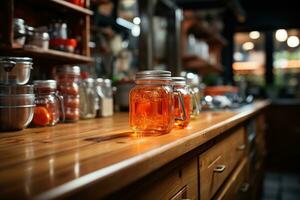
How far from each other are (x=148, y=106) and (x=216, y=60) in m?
4.83

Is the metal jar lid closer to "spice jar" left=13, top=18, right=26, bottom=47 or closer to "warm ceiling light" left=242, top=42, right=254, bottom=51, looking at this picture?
"spice jar" left=13, top=18, right=26, bottom=47

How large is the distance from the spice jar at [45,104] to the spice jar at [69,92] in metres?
0.14

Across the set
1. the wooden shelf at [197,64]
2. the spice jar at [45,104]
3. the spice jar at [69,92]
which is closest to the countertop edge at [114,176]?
the spice jar at [45,104]

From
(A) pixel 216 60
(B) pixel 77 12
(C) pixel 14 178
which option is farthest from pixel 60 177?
(A) pixel 216 60

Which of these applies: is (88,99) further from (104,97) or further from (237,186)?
(237,186)

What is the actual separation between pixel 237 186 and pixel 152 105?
0.93 metres

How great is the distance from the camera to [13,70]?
1.27m

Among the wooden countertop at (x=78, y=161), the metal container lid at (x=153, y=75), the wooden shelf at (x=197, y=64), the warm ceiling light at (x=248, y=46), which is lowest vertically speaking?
the wooden countertop at (x=78, y=161)

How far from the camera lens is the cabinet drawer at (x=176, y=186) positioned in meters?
0.76

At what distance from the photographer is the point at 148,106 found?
1080 mm

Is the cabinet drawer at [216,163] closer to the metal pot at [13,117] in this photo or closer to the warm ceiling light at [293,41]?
the metal pot at [13,117]

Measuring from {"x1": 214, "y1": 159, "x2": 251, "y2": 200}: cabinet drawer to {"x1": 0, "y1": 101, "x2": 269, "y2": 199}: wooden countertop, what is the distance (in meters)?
0.48

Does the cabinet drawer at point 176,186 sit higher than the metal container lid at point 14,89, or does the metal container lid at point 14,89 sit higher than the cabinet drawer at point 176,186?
the metal container lid at point 14,89

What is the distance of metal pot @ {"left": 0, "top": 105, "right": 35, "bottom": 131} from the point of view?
1187 mm
